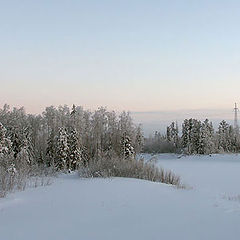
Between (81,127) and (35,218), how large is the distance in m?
36.0

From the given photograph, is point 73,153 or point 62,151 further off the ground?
point 62,151

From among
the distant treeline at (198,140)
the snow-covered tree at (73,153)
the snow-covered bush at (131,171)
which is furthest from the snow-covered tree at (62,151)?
the distant treeline at (198,140)

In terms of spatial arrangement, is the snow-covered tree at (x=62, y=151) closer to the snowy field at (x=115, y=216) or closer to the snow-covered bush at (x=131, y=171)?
the snow-covered bush at (x=131, y=171)

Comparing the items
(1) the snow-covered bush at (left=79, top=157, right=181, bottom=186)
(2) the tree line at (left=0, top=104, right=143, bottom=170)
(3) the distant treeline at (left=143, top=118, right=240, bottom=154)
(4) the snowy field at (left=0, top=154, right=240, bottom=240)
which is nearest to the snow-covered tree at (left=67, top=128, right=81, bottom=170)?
(2) the tree line at (left=0, top=104, right=143, bottom=170)

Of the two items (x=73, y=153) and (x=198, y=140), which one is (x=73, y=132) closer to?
(x=73, y=153)

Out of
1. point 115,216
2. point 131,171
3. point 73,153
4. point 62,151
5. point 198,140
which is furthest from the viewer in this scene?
point 198,140

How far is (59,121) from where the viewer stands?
44.5 metres

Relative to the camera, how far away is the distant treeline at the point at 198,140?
57.6 meters

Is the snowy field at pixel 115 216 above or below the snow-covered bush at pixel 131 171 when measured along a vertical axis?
above

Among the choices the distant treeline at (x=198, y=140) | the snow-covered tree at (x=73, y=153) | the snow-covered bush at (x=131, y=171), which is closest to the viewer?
the snow-covered bush at (x=131, y=171)

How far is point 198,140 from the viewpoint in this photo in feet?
189

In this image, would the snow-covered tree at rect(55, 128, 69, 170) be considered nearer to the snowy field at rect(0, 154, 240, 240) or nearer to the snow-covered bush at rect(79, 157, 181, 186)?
the snow-covered bush at rect(79, 157, 181, 186)

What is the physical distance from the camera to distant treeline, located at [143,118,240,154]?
5762 cm

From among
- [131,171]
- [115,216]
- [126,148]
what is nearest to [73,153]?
[126,148]
